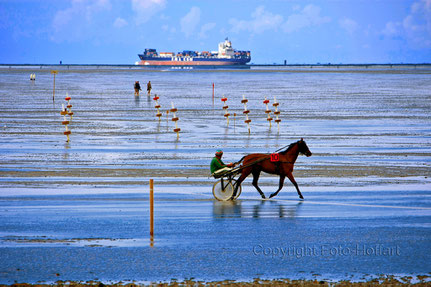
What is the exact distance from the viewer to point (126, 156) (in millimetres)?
23109

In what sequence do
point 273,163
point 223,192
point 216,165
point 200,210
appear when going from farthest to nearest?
point 273,163 < point 216,165 < point 223,192 < point 200,210

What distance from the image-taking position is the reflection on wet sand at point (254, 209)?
47.0 ft

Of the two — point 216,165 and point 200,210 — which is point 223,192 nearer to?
point 216,165

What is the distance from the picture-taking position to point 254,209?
15.0 meters

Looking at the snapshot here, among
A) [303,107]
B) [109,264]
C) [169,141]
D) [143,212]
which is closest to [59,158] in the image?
[169,141]

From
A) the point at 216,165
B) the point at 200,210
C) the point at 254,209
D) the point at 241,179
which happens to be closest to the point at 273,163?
the point at 241,179

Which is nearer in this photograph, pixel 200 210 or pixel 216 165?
pixel 200 210

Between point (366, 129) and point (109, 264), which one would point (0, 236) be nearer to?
point (109, 264)

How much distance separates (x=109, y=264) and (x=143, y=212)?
3.69 m

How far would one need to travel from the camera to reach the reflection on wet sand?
14.3 metres
